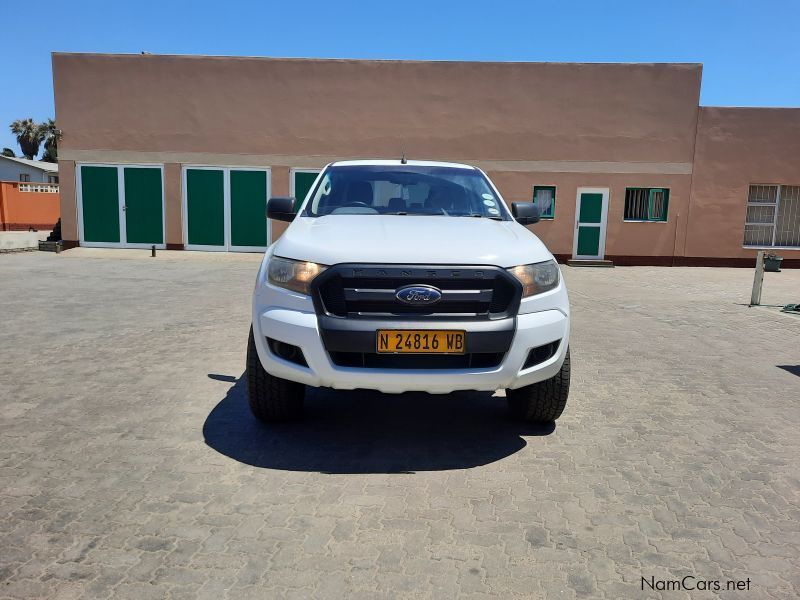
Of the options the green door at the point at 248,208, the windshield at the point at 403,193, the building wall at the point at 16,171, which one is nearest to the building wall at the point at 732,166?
the green door at the point at 248,208

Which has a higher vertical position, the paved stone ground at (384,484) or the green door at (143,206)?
the green door at (143,206)

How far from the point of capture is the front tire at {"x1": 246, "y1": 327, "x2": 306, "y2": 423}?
401 cm

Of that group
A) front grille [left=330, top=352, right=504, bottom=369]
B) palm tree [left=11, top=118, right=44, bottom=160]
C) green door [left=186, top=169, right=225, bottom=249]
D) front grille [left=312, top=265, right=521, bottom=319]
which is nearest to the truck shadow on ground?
front grille [left=330, top=352, right=504, bottom=369]

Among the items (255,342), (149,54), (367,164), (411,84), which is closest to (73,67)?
(149,54)

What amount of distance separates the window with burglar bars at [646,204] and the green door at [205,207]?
41.2ft

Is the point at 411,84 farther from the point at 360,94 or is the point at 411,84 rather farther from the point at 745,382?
the point at 745,382

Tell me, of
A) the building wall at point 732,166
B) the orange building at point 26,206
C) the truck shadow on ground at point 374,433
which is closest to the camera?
the truck shadow on ground at point 374,433

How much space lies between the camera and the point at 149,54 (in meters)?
18.5

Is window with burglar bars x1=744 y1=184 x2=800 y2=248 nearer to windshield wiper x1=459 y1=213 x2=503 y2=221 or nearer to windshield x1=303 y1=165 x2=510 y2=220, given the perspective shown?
windshield x1=303 y1=165 x2=510 y2=220

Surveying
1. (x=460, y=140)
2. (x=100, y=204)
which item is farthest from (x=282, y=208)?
(x=100, y=204)

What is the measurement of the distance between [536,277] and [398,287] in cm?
87

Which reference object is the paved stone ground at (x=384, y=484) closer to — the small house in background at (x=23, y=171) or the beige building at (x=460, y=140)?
the beige building at (x=460, y=140)

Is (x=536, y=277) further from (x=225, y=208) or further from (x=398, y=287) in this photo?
(x=225, y=208)

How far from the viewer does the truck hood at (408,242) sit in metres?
3.57
